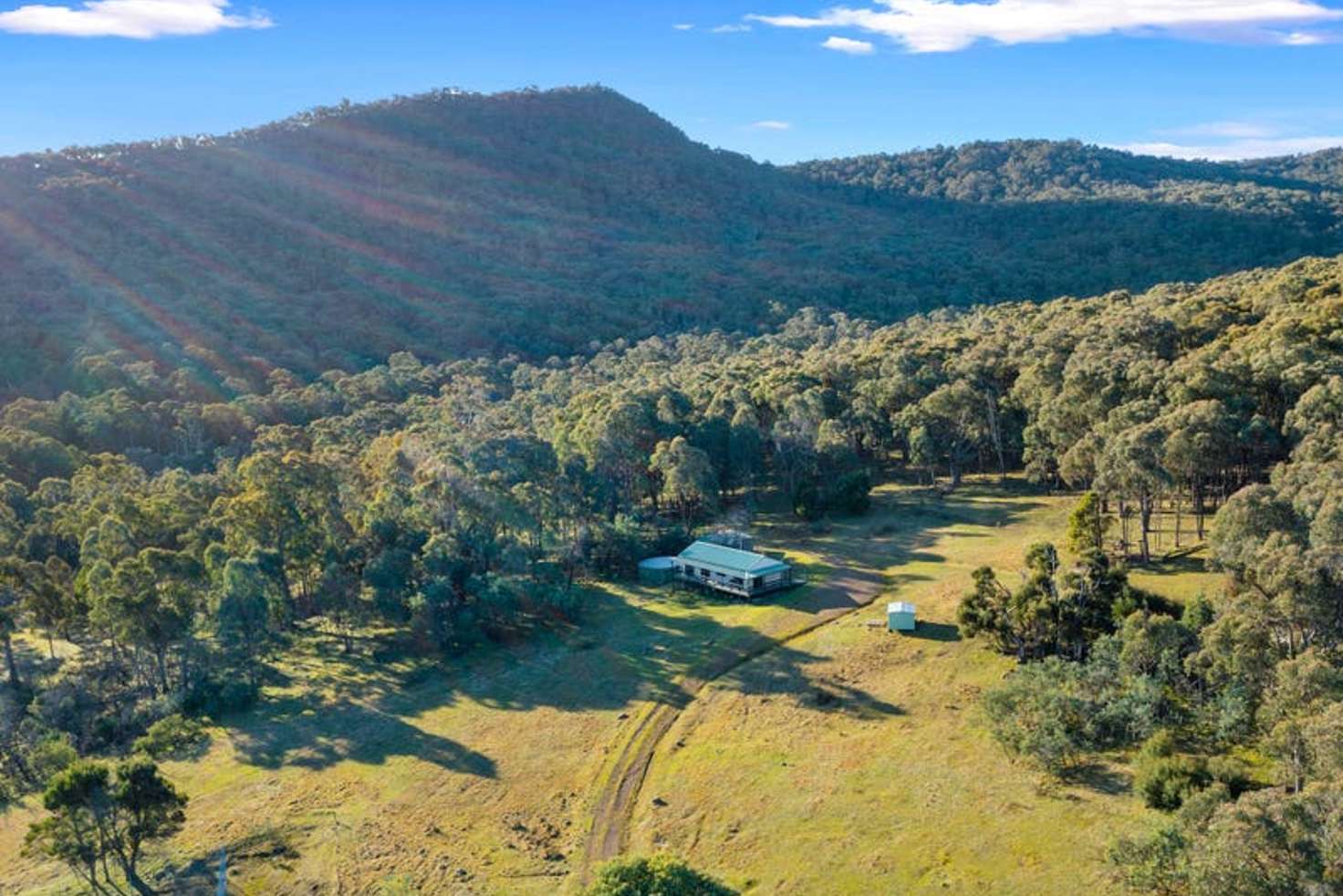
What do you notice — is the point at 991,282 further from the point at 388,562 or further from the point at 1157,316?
the point at 388,562

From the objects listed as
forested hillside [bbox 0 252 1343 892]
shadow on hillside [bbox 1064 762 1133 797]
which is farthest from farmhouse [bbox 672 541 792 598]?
shadow on hillside [bbox 1064 762 1133 797]

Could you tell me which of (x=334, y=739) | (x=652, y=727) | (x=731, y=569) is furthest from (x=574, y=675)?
(x=731, y=569)

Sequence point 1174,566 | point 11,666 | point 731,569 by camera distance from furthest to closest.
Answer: point 731,569, point 1174,566, point 11,666

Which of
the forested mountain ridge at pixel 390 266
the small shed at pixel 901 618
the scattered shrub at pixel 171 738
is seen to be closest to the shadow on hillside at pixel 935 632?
the small shed at pixel 901 618

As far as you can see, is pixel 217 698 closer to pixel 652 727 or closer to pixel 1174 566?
pixel 652 727

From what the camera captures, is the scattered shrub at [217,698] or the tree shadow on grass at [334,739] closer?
the tree shadow on grass at [334,739]

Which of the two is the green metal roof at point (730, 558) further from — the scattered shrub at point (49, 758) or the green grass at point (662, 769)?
the scattered shrub at point (49, 758)
